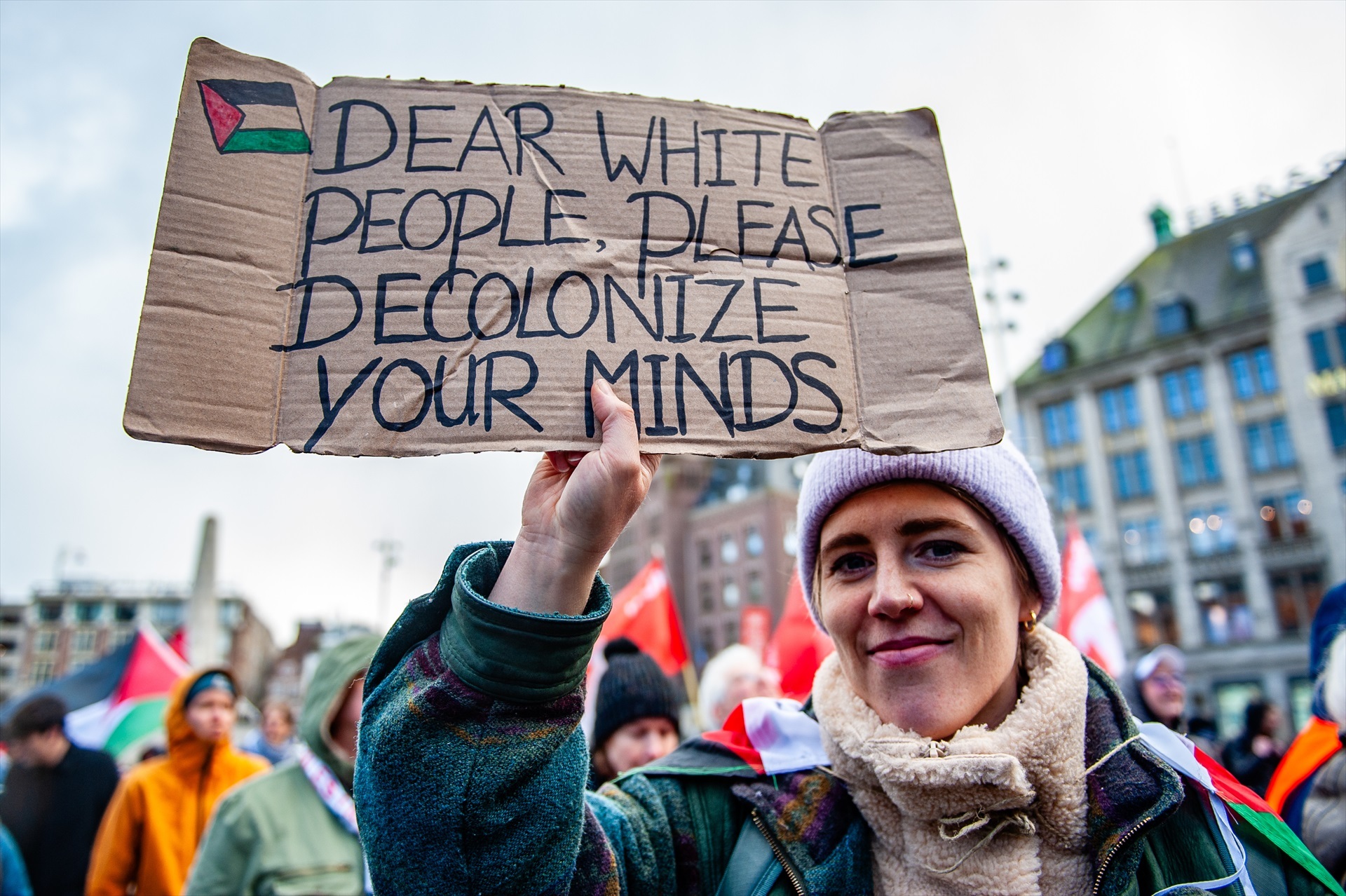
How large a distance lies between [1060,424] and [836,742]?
37.4m

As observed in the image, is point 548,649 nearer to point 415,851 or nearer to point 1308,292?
point 415,851

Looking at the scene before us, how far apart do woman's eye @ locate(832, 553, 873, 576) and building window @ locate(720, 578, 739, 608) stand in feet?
182

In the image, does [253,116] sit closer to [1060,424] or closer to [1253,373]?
[1253,373]

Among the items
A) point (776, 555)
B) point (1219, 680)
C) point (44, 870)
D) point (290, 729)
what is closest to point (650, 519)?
point (776, 555)

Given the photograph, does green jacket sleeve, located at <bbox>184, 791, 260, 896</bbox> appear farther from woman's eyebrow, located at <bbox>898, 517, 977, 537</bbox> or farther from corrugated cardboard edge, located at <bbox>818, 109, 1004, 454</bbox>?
corrugated cardboard edge, located at <bbox>818, 109, 1004, 454</bbox>

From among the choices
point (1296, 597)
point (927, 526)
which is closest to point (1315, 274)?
point (1296, 597)

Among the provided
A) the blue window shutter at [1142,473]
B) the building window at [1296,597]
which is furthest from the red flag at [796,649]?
the blue window shutter at [1142,473]

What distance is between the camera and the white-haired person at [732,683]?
246 inches

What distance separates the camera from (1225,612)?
101 ft

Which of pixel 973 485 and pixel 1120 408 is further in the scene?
pixel 1120 408

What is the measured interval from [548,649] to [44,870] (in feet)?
17.6

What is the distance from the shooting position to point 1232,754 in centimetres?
866

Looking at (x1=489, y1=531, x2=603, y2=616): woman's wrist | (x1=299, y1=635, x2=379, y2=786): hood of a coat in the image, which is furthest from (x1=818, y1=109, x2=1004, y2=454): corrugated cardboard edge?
(x1=299, y1=635, x2=379, y2=786): hood of a coat

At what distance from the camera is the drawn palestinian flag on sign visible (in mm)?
1785
